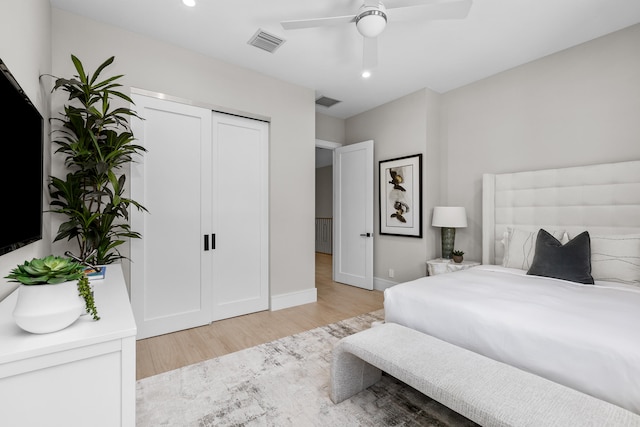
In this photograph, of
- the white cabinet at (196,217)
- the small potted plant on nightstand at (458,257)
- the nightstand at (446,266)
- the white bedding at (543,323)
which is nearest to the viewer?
the white bedding at (543,323)

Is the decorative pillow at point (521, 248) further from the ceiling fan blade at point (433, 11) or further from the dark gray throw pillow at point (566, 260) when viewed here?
the ceiling fan blade at point (433, 11)

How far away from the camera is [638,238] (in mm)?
2357

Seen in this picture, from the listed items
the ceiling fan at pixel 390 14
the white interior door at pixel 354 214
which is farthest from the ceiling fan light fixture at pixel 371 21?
the white interior door at pixel 354 214

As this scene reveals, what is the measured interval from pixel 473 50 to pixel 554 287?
2.37 metres

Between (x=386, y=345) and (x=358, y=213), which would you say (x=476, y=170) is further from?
(x=386, y=345)

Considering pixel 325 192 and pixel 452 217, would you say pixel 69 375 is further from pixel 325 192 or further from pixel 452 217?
pixel 325 192

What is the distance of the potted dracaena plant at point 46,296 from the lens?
0.94 m

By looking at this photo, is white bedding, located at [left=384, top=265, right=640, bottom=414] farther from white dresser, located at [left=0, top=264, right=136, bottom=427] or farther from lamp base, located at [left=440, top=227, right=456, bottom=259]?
white dresser, located at [left=0, top=264, right=136, bottom=427]

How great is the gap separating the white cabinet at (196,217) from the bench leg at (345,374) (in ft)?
5.97

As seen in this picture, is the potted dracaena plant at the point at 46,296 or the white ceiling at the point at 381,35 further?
the white ceiling at the point at 381,35

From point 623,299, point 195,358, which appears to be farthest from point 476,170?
point 195,358

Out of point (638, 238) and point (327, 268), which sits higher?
point (638, 238)

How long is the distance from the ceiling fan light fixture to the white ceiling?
11.1 inches

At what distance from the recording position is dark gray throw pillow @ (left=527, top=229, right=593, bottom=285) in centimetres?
234
